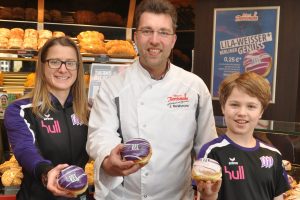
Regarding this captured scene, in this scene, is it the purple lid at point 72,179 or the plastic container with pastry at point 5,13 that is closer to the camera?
the purple lid at point 72,179

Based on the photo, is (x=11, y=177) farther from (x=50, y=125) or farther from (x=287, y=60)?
(x=287, y=60)

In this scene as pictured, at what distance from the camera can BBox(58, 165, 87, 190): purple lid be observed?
1.67 metres

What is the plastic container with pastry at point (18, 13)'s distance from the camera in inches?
217

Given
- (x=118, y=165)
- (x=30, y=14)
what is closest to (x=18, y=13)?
(x=30, y=14)

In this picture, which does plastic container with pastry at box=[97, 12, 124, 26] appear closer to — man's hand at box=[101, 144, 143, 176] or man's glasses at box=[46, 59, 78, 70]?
man's glasses at box=[46, 59, 78, 70]

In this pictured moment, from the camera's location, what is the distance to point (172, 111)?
6.22ft

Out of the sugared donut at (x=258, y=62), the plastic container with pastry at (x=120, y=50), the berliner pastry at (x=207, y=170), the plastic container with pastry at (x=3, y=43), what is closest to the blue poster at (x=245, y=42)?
the sugared donut at (x=258, y=62)

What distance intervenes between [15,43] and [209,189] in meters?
3.13

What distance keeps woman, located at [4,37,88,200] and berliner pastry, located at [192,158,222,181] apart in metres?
0.72

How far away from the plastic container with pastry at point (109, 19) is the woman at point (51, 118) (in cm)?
372

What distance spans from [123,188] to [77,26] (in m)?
4.15

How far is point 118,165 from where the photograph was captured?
5.28ft

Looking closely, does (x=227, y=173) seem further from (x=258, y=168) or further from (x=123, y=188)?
(x=123, y=188)

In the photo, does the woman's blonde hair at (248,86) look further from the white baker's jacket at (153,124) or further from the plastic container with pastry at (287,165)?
the plastic container with pastry at (287,165)
